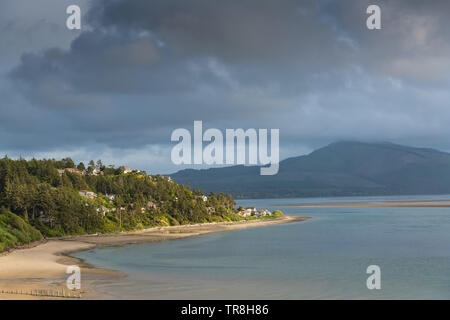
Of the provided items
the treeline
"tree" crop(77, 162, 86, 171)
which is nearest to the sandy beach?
the treeline

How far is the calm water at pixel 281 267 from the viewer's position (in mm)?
45062

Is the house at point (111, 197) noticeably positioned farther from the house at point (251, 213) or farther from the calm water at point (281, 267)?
the house at point (251, 213)

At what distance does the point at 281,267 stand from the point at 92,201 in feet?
215

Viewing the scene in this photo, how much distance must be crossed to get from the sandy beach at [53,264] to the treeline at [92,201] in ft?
17.1

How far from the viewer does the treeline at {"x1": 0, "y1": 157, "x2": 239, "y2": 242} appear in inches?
3841

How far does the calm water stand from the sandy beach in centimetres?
315

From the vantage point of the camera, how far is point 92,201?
374 feet

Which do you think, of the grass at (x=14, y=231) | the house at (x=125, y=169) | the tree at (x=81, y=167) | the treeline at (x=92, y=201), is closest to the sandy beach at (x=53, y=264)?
the grass at (x=14, y=231)

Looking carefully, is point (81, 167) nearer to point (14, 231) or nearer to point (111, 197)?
point (111, 197)

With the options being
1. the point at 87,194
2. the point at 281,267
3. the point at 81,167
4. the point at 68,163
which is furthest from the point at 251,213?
the point at 281,267

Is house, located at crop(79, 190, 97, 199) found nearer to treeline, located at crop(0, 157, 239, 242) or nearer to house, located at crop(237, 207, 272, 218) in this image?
treeline, located at crop(0, 157, 239, 242)

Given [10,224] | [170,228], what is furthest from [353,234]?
[10,224]
